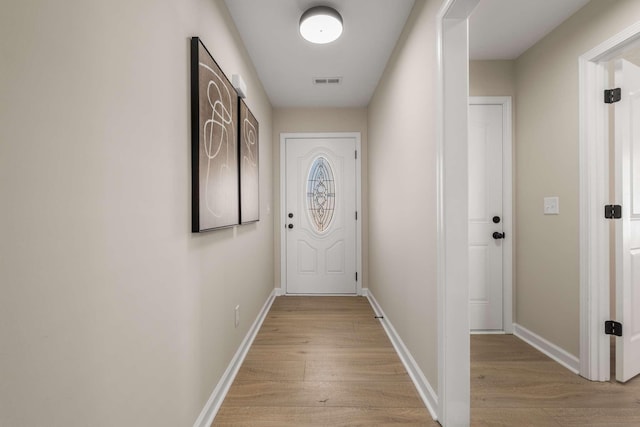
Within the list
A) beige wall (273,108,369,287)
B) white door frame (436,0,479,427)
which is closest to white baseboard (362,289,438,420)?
white door frame (436,0,479,427)

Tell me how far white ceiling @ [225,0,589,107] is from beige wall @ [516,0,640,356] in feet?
0.65

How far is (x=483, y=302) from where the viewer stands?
111 inches

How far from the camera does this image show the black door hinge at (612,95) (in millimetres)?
1930

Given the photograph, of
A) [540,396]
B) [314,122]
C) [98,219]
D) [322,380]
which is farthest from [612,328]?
[314,122]

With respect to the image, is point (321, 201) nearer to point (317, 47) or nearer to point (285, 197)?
point (285, 197)

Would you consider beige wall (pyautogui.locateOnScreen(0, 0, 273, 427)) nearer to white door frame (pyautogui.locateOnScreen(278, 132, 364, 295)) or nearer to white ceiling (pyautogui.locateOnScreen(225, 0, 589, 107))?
white ceiling (pyautogui.locateOnScreen(225, 0, 589, 107))

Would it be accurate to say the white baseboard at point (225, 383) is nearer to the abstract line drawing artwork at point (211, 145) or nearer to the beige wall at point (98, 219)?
the beige wall at point (98, 219)

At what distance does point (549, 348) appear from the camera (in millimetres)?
2352

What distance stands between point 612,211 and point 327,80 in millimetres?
2545

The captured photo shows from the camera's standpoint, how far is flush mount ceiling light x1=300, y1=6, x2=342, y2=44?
203 centimetres

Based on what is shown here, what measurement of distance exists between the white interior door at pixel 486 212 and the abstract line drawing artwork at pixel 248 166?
6.37 ft

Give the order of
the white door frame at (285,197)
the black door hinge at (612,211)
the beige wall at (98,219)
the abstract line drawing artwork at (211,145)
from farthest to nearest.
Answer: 1. the white door frame at (285,197)
2. the black door hinge at (612,211)
3. the abstract line drawing artwork at (211,145)
4. the beige wall at (98,219)

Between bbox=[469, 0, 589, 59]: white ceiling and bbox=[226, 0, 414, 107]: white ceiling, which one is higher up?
bbox=[469, 0, 589, 59]: white ceiling

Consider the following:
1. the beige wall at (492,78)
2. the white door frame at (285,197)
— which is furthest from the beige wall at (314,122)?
the beige wall at (492,78)
